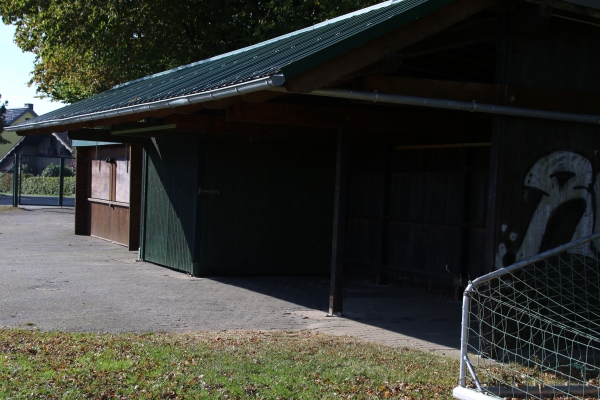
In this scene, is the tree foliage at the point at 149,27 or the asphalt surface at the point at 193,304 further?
the tree foliage at the point at 149,27

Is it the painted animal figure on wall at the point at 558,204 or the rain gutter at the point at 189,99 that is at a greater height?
the rain gutter at the point at 189,99

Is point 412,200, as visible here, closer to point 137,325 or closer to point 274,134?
point 274,134

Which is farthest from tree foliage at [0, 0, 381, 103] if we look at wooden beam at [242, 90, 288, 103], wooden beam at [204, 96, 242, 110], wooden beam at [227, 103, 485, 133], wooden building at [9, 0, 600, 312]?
wooden beam at [242, 90, 288, 103]

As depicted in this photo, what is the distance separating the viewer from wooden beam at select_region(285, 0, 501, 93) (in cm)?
702

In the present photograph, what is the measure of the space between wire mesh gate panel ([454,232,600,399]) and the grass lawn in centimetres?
50

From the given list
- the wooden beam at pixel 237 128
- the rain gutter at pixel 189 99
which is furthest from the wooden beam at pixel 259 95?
the wooden beam at pixel 237 128

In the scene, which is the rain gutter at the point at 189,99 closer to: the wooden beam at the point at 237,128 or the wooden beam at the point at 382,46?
the wooden beam at the point at 382,46

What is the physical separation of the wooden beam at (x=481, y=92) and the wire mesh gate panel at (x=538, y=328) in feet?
4.92

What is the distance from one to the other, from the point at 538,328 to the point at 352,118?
138 inches

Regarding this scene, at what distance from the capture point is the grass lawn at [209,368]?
5730 mm

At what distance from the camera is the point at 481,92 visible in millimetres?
7668

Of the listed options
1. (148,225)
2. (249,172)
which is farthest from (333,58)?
(148,225)

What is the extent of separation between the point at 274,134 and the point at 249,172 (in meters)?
2.08

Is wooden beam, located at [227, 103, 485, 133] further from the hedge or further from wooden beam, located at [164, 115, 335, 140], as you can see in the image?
the hedge
